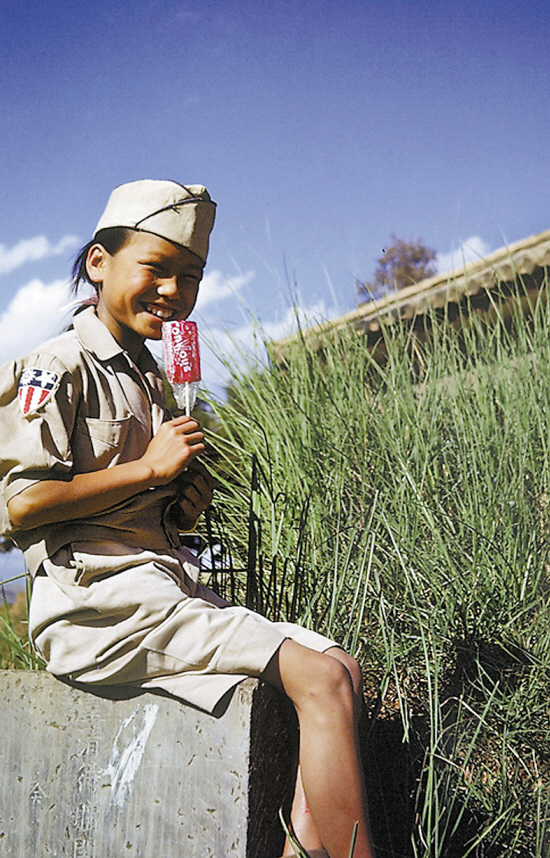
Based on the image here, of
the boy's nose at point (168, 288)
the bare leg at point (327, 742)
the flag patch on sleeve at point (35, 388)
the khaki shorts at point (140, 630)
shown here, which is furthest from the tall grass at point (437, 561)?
the flag patch on sleeve at point (35, 388)

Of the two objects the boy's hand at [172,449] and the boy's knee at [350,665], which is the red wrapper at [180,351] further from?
the boy's knee at [350,665]

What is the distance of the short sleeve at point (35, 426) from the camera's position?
5.70 feet

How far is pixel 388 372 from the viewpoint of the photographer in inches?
145

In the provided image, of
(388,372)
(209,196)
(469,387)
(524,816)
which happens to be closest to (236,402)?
(388,372)

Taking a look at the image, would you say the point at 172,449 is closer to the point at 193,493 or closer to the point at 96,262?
the point at 193,493

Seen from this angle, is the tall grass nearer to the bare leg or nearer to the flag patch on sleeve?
the bare leg

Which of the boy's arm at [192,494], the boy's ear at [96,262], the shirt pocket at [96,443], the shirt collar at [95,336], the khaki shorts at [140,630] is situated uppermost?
the boy's ear at [96,262]

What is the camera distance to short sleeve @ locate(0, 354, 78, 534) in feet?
5.70

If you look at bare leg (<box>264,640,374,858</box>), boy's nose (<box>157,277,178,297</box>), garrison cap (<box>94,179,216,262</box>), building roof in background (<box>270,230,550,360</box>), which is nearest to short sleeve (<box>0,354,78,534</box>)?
boy's nose (<box>157,277,178,297</box>)

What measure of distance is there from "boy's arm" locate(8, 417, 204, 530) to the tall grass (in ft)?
1.66

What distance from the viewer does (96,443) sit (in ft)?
6.15

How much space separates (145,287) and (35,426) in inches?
17.9

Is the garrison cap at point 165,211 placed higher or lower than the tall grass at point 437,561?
higher

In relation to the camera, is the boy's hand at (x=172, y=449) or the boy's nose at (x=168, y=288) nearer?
the boy's hand at (x=172, y=449)
